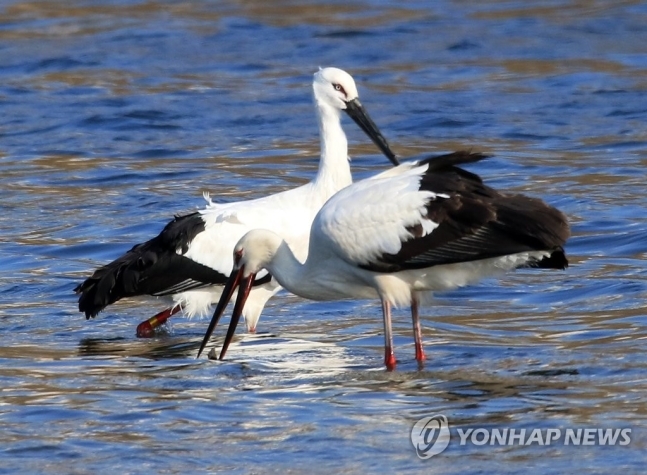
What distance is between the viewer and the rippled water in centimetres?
714

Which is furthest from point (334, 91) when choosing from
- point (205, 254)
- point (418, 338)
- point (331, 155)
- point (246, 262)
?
point (418, 338)

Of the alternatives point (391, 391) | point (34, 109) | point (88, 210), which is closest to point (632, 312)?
point (391, 391)

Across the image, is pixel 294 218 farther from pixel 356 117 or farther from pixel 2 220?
pixel 2 220

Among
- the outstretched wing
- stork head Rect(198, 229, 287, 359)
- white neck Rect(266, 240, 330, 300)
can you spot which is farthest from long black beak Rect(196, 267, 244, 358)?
the outstretched wing

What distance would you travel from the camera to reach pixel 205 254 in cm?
991

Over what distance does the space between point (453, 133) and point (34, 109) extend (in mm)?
5558

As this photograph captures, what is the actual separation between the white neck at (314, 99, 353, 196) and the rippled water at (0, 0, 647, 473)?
3.00ft

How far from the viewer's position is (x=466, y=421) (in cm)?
713

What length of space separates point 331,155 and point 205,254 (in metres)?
1.12
